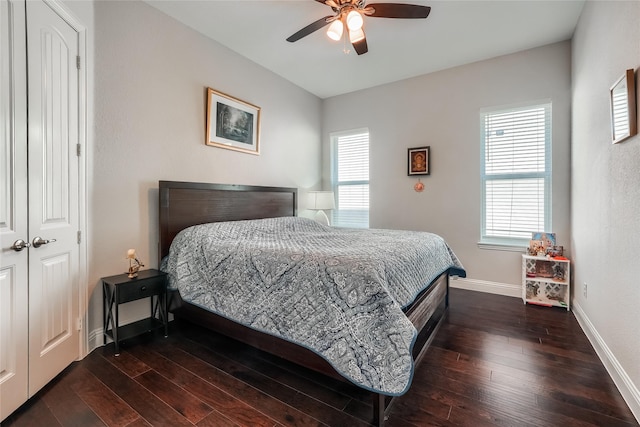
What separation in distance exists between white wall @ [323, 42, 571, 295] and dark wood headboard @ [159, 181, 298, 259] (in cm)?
164

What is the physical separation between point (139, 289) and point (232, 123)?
1995 millimetres

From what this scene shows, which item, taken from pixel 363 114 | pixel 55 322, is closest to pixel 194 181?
pixel 55 322

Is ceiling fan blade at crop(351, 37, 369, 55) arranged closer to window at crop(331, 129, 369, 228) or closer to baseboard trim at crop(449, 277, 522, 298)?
window at crop(331, 129, 369, 228)

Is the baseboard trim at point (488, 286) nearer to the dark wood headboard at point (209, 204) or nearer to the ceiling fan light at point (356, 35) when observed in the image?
the dark wood headboard at point (209, 204)

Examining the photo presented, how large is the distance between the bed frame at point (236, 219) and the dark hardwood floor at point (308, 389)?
148 millimetres

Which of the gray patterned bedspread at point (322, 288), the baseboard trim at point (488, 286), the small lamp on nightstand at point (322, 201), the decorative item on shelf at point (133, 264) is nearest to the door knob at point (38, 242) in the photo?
the decorative item on shelf at point (133, 264)

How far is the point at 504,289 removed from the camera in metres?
3.50

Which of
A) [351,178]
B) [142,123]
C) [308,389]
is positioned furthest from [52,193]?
[351,178]

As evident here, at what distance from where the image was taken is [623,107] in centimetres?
169

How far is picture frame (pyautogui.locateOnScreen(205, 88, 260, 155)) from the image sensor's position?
3.11m

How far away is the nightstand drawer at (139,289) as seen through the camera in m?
2.15

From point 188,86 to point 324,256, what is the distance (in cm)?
234

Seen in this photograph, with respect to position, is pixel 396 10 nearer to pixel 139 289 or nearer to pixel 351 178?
pixel 351 178

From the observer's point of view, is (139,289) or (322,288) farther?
(139,289)
